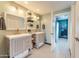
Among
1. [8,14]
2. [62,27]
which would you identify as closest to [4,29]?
[8,14]

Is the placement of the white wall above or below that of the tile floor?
above

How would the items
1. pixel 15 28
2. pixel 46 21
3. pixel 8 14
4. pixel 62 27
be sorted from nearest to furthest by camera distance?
1. pixel 8 14
2. pixel 15 28
3. pixel 46 21
4. pixel 62 27

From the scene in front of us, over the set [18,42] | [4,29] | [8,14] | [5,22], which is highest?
[8,14]

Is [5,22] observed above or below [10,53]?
above

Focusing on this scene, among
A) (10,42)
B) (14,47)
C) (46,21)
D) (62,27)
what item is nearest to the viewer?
(10,42)

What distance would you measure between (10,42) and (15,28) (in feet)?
4.06

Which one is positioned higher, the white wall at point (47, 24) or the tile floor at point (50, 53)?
the white wall at point (47, 24)

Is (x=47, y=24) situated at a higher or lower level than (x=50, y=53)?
higher

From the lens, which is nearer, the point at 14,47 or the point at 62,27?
the point at 14,47

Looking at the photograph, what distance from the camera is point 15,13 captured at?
12.4 ft

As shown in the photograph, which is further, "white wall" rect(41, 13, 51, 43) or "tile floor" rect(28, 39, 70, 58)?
Answer: "white wall" rect(41, 13, 51, 43)

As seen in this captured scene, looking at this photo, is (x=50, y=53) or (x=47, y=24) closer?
(x=50, y=53)

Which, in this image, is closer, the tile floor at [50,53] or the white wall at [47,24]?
the tile floor at [50,53]

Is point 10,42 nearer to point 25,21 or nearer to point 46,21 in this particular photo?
point 25,21
